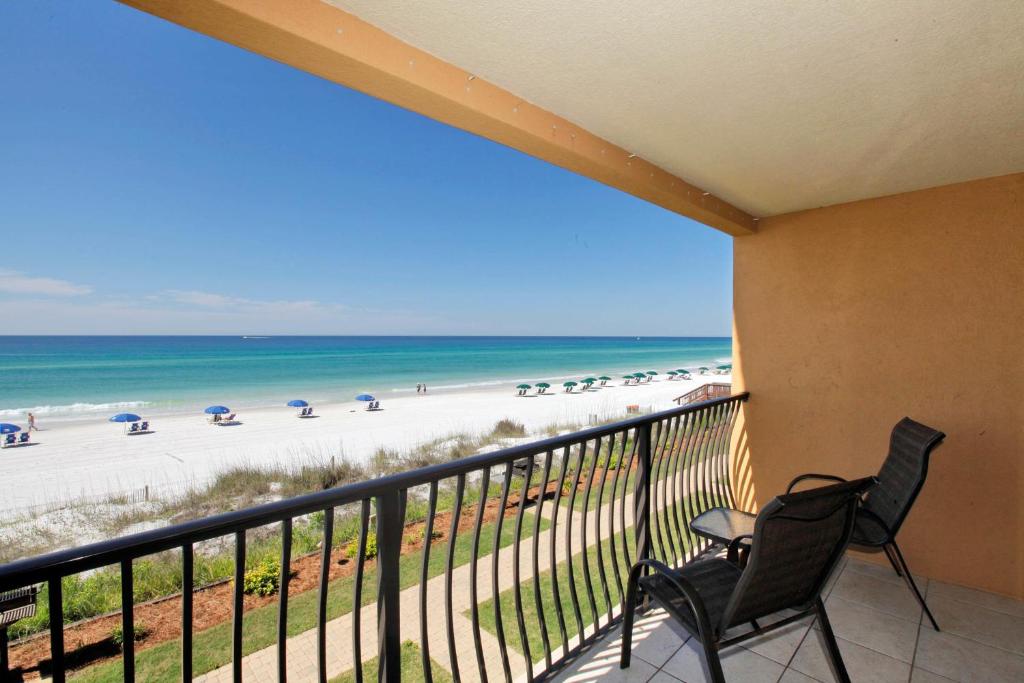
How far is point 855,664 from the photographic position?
1.98 metres

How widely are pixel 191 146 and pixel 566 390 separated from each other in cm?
2646

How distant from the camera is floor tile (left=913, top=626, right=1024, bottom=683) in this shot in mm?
1917

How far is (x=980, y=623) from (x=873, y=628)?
63cm

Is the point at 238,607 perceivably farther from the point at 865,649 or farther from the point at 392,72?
the point at 865,649

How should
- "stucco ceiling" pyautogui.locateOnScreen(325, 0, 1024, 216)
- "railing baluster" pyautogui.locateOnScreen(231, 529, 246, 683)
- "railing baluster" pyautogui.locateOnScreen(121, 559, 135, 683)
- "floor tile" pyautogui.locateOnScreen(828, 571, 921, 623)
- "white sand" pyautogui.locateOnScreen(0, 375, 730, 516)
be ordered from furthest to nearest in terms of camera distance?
"white sand" pyautogui.locateOnScreen(0, 375, 730, 516) → "floor tile" pyautogui.locateOnScreen(828, 571, 921, 623) → "stucco ceiling" pyautogui.locateOnScreen(325, 0, 1024, 216) → "railing baluster" pyautogui.locateOnScreen(231, 529, 246, 683) → "railing baluster" pyautogui.locateOnScreen(121, 559, 135, 683)

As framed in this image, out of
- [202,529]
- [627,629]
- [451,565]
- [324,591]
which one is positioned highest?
[202,529]

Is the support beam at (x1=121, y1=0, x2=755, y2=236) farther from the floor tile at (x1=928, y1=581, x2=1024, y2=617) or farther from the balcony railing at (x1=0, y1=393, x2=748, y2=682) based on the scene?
the floor tile at (x1=928, y1=581, x2=1024, y2=617)

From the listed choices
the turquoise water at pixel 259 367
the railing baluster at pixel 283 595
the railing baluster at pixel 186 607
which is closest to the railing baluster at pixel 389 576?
the railing baluster at pixel 283 595

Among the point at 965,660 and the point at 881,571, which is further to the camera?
the point at 881,571

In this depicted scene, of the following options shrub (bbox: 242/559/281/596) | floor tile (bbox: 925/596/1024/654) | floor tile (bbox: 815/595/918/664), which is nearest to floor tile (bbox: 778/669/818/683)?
floor tile (bbox: 815/595/918/664)

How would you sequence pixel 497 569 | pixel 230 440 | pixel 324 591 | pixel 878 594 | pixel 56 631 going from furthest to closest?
pixel 230 440 < pixel 878 594 < pixel 497 569 < pixel 324 591 < pixel 56 631

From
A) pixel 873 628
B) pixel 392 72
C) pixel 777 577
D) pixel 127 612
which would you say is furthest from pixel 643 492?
pixel 392 72

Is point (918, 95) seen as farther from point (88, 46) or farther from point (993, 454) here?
point (88, 46)

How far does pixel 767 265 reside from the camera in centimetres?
362
